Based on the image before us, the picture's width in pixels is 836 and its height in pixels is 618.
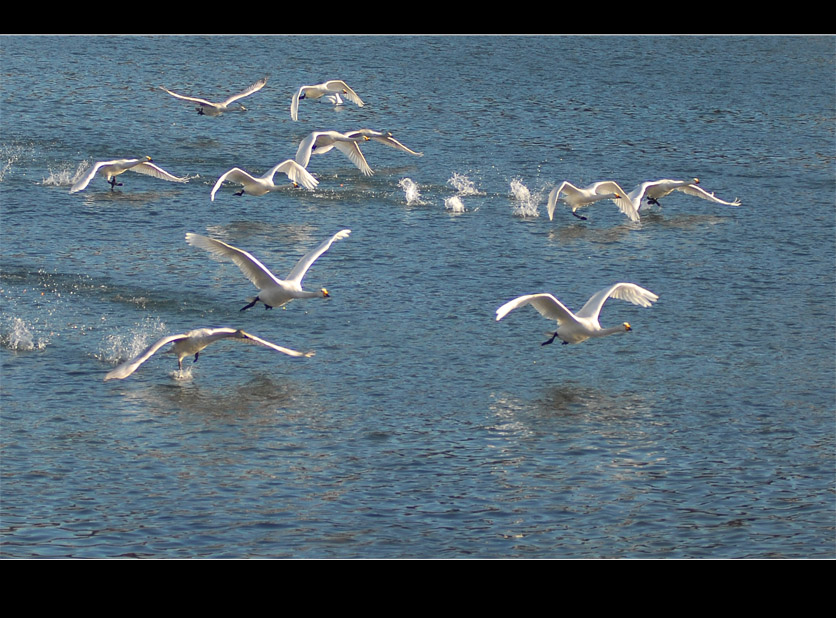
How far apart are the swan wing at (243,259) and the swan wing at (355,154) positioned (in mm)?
11390

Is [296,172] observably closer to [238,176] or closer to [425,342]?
[238,176]

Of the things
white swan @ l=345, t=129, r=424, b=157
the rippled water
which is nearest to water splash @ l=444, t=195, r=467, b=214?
the rippled water

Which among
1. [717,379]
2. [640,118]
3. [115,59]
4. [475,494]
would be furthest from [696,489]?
[115,59]

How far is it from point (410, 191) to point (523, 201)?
253 centimetres

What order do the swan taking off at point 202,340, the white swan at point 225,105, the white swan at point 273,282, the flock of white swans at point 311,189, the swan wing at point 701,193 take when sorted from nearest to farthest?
1. the swan taking off at point 202,340
2. the flock of white swans at point 311,189
3. the white swan at point 273,282
4. the swan wing at point 701,193
5. the white swan at point 225,105

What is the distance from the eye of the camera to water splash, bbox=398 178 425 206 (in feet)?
102

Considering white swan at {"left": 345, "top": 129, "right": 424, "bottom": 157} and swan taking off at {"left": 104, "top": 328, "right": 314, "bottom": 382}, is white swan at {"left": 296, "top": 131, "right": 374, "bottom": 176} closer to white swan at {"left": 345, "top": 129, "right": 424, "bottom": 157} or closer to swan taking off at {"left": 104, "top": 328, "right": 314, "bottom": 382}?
white swan at {"left": 345, "top": 129, "right": 424, "bottom": 157}

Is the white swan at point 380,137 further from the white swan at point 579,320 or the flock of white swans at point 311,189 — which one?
the white swan at point 579,320

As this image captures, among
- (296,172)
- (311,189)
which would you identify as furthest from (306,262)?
(311,189)

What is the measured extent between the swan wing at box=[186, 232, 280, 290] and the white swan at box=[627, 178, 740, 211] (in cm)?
1072

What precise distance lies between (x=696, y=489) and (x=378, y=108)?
87.1ft

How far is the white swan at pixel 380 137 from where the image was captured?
1288 inches

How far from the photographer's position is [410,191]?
31.5 meters

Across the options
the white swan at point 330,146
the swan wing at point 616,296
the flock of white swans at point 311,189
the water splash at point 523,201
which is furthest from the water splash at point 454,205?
the swan wing at point 616,296
